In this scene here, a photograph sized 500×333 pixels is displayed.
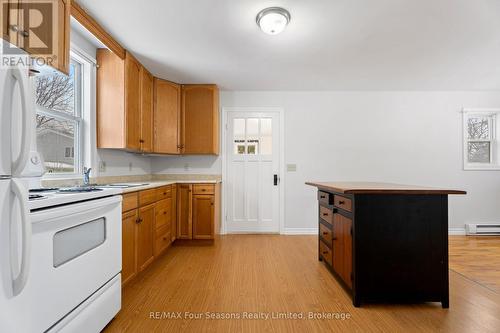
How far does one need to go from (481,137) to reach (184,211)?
5.10 metres

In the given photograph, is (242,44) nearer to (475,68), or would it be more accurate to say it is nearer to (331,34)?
(331,34)

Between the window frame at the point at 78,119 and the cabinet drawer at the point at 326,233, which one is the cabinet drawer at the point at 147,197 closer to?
the window frame at the point at 78,119

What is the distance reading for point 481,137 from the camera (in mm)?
4363

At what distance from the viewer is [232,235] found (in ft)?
13.6

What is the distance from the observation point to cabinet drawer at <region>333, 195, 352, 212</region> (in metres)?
2.05

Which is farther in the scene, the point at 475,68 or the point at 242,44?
the point at 475,68

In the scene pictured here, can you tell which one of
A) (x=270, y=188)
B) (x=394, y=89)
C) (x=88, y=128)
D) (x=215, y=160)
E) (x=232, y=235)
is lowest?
(x=232, y=235)

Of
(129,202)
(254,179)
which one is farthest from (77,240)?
(254,179)

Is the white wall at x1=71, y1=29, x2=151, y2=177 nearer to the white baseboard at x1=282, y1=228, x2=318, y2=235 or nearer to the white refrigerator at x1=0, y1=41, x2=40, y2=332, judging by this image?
the white refrigerator at x1=0, y1=41, x2=40, y2=332

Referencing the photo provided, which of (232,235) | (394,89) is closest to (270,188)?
(232,235)

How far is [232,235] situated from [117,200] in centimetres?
259

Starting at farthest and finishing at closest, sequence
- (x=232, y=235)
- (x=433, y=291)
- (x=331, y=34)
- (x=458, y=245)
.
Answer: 1. (x=232, y=235)
2. (x=458, y=245)
3. (x=331, y=34)
4. (x=433, y=291)
